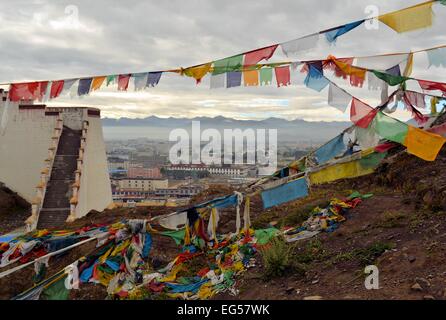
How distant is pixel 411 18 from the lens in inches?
319

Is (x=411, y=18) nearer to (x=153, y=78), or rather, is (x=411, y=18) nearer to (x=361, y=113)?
(x=361, y=113)

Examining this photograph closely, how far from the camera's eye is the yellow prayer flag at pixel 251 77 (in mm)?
9859

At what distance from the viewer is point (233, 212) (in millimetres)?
12023

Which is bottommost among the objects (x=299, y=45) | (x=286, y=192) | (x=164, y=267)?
(x=164, y=267)

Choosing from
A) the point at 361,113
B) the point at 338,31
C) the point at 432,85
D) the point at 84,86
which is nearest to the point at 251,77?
the point at 338,31

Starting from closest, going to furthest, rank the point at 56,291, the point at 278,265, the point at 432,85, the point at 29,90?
the point at 56,291
the point at 278,265
the point at 432,85
the point at 29,90

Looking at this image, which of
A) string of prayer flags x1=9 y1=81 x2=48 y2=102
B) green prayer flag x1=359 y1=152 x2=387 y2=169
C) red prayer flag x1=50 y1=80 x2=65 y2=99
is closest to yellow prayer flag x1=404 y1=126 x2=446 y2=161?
green prayer flag x1=359 y1=152 x2=387 y2=169

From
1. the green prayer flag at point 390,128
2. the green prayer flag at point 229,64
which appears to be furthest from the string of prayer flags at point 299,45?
the green prayer flag at point 390,128

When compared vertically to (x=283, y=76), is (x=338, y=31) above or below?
above

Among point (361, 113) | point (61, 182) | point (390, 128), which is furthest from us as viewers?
point (61, 182)

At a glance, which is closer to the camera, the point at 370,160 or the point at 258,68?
the point at 370,160

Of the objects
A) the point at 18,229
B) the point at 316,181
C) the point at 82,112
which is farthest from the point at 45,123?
the point at 316,181

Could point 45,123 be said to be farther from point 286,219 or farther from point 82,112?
point 286,219

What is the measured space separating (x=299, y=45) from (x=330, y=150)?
241 cm
